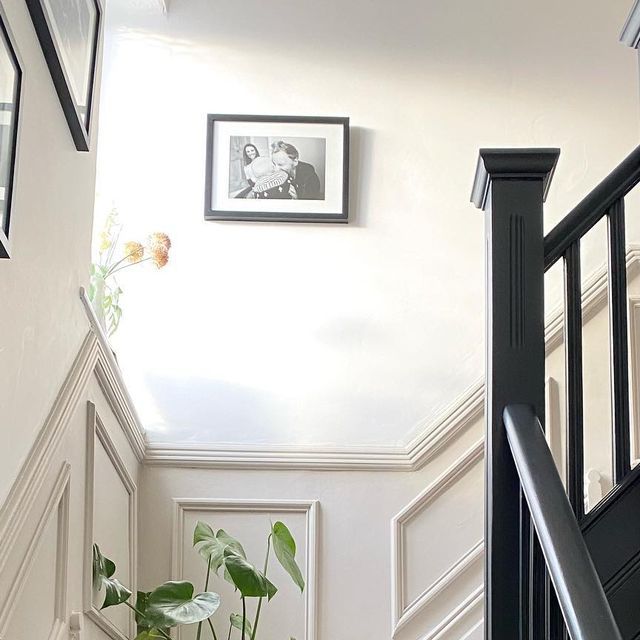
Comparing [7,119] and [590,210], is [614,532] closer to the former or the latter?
[590,210]

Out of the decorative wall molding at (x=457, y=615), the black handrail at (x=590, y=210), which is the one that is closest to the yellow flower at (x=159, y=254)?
the decorative wall molding at (x=457, y=615)

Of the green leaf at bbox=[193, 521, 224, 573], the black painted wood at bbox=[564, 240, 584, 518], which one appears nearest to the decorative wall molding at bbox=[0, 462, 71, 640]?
the green leaf at bbox=[193, 521, 224, 573]

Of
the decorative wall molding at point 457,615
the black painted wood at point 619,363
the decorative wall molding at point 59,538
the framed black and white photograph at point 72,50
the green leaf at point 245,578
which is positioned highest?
the framed black and white photograph at point 72,50

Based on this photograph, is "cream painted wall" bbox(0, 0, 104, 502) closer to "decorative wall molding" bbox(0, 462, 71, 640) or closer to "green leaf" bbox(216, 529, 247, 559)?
"decorative wall molding" bbox(0, 462, 71, 640)

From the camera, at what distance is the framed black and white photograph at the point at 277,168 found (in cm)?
370

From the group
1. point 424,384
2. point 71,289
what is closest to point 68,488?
point 71,289

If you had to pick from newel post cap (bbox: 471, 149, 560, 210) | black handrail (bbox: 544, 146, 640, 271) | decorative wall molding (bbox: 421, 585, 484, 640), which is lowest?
decorative wall molding (bbox: 421, 585, 484, 640)

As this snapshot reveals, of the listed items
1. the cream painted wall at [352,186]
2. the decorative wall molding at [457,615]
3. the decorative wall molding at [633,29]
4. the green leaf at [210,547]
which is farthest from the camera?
the cream painted wall at [352,186]

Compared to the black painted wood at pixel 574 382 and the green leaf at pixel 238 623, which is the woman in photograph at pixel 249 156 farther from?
the black painted wood at pixel 574 382

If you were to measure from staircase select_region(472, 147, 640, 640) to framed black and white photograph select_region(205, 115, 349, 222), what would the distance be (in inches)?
70.4

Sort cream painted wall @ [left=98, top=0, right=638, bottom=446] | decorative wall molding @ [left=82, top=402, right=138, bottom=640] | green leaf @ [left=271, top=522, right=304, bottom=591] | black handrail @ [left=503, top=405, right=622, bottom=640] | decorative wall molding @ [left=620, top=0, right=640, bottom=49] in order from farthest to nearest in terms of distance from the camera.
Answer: cream painted wall @ [left=98, top=0, right=638, bottom=446] → green leaf @ [left=271, top=522, right=304, bottom=591] → decorative wall molding @ [left=82, top=402, right=138, bottom=640] → decorative wall molding @ [left=620, top=0, right=640, bottom=49] → black handrail @ [left=503, top=405, right=622, bottom=640]

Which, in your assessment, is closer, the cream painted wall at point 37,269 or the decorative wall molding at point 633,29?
the cream painted wall at point 37,269

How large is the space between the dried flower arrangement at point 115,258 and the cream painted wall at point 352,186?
8 centimetres

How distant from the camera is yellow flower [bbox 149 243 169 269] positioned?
137 inches
